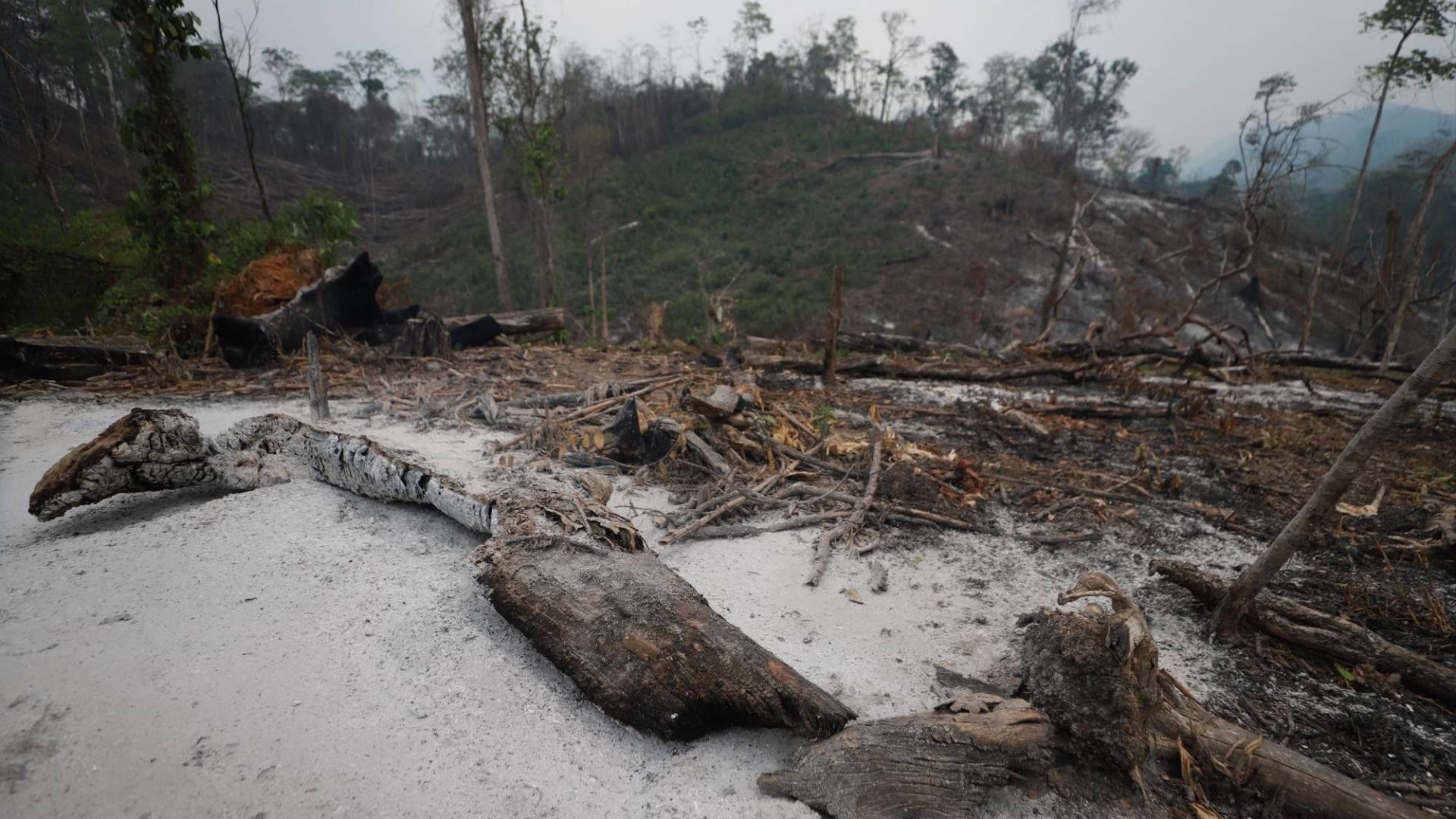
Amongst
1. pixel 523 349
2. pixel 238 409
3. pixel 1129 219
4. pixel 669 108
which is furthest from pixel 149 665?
pixel 669 108

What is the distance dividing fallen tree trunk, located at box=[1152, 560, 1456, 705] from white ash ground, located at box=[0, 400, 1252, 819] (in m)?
0.19

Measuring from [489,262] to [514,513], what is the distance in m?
29.8

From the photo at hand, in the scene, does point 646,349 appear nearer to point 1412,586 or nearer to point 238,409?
point 238,409

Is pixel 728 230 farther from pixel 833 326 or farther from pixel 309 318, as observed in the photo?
pixel 309 318

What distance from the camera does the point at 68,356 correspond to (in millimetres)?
5406

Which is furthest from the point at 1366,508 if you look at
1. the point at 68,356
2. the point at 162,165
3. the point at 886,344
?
the point at 162,165

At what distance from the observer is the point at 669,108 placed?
44219 mm

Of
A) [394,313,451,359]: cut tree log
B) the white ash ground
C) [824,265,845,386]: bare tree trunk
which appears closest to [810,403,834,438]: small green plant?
the white ash ground

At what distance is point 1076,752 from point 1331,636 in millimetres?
1403

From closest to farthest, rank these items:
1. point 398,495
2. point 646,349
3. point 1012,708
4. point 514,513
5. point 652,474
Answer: point 1012,708, point 514,513, point 398,495, point 652,474, point 646,349

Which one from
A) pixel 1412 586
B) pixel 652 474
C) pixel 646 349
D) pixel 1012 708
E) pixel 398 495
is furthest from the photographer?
pixel 646 349

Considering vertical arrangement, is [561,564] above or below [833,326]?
below

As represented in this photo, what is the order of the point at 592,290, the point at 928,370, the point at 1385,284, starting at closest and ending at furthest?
the point at 928,370, the point at 1385,284, the point at 592,290

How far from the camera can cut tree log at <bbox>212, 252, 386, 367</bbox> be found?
20.4ft
